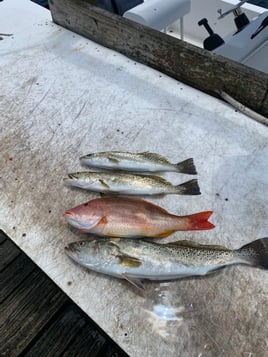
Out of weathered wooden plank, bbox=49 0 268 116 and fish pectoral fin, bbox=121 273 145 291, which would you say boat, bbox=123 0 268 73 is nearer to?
weathered wooden plank, bbox=49 0 268 116

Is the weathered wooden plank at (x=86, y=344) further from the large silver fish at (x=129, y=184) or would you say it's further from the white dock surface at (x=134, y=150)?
the large silver fish at (x=129, y=184)

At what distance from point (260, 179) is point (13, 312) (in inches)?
83.2

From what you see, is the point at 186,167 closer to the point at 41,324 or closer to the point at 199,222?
the point at 199,222

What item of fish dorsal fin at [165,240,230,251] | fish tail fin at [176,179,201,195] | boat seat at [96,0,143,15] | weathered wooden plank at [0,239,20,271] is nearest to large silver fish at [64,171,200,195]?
fish tail fin at [176,179,201,195]

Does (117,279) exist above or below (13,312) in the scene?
above

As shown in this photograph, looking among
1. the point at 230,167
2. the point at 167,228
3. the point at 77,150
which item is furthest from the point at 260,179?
the point at 77,150

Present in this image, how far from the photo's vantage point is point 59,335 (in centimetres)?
237

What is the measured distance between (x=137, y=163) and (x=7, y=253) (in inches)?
59.5

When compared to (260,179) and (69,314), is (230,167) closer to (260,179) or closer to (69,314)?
(260,179)

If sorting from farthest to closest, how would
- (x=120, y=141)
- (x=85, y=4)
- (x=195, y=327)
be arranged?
(x=85, y=4), (x=120, y=141), (x=195, y=327)

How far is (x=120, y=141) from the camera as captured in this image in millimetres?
2637

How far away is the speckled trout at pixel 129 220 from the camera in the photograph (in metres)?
1.93

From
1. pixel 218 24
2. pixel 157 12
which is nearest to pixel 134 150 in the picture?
pixel 157 12

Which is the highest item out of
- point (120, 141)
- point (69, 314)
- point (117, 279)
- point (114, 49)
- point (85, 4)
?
point (85, 4)
